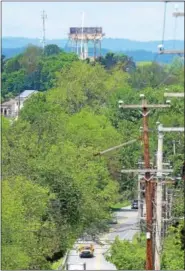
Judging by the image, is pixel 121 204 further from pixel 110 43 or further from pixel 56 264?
pixel 110 43

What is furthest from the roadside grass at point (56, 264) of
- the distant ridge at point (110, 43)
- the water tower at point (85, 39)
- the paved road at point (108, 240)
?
the water tower at point (85, 39)

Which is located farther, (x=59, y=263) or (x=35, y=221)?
(x=59, y=263)

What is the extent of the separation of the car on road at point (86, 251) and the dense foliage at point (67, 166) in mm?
662

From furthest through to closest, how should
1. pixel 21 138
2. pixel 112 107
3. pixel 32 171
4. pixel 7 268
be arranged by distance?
1. pixel 112 107
2. pixel 21 138
3. pixel 32 171
4. pixel 7 268

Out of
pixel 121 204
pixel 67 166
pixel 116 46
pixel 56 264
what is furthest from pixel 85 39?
pixel 56 264

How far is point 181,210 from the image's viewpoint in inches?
1160

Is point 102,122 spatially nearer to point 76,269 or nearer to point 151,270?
point 76,269

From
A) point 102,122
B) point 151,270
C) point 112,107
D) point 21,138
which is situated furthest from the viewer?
point 112,107

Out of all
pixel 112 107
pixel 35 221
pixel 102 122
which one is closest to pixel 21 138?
pixel 35 221

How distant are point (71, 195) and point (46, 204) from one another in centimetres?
372

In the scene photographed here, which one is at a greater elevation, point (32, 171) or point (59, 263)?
point (32, 171)

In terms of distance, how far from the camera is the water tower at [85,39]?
12688 cm

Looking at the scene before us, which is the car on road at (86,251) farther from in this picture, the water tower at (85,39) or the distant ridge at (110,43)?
the water tower at (85,39)

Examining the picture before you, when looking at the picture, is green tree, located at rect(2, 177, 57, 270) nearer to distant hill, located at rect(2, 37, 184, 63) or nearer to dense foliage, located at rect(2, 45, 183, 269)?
dense foliage, located at rect(2, 45, 183, 269)
